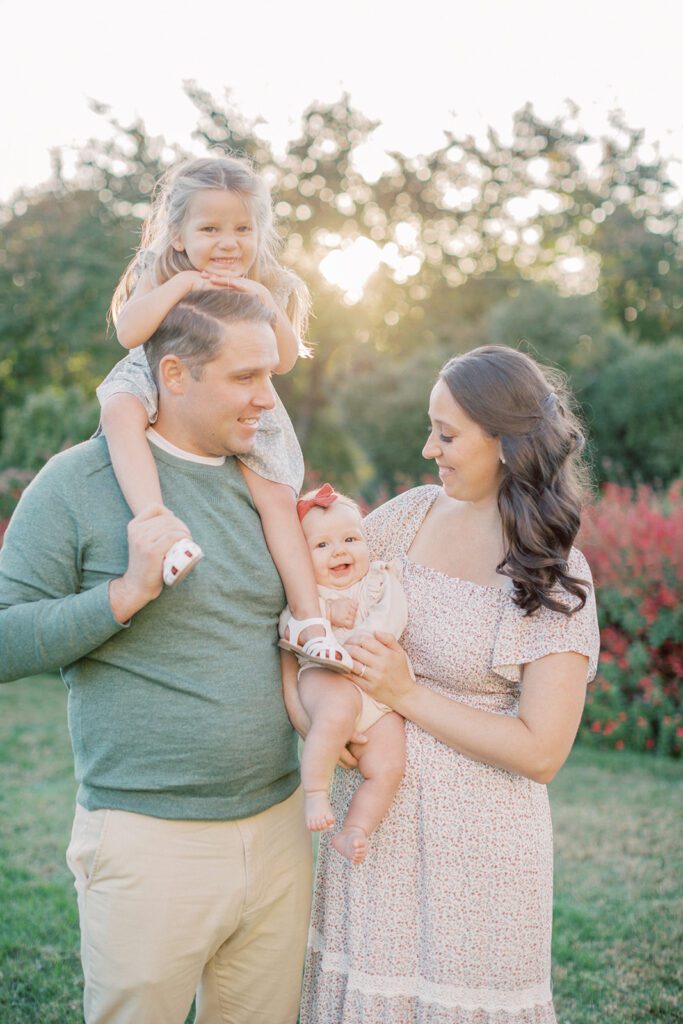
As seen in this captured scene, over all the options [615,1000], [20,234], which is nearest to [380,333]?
[20,234]

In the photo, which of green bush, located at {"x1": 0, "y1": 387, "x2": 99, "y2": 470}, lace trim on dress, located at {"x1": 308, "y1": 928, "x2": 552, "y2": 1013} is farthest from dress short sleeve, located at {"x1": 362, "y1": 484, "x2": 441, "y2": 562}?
green bush, located at {"x1": 0, "y1": 387, "x2": 99, "y2": 470}

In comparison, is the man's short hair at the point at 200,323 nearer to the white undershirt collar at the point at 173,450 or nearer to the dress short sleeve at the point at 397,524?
the white undershirt collar at the point at 173,450

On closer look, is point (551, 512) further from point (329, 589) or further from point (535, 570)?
point (329, 589)

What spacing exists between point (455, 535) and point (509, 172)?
67.4ft

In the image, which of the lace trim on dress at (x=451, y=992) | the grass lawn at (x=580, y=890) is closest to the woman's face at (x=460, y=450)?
the lace trim on dress at (x=451, y=992)

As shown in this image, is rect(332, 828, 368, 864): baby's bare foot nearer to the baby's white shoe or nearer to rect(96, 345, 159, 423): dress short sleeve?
the baby's white shoe

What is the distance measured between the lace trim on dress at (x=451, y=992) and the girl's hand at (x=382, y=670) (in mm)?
706

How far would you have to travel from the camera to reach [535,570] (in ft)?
8.53

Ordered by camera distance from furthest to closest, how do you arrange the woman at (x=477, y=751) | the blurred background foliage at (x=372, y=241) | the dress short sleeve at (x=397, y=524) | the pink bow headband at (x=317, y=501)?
the blurred background foliage at (x=372, y=241), the dress short sleeve at (x=397, y=524), the pink bow headband at (x=317, y=501), the woman at (x=477, y=751)

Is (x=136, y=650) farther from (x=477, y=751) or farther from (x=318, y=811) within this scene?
(x=477, y=751)

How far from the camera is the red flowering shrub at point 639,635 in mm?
7723

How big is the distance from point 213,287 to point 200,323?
0.19 m

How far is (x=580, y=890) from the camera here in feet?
17.1

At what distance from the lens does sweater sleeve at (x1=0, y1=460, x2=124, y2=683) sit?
90.0 inches
